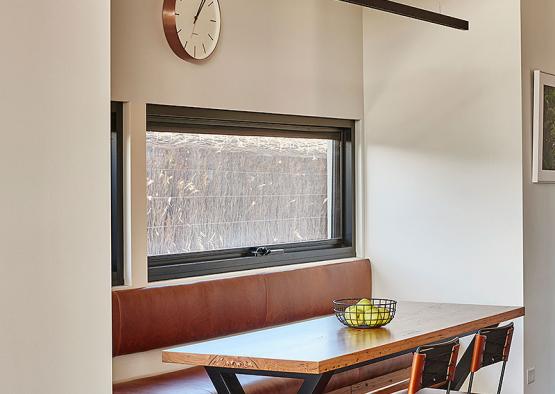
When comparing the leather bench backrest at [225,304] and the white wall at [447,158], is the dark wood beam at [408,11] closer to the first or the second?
the white wall at [447,158]

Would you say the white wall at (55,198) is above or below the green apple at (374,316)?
above

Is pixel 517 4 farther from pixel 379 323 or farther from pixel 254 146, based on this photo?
pixel 379 323

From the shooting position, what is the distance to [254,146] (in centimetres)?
520

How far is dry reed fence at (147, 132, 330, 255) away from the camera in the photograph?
4590mm

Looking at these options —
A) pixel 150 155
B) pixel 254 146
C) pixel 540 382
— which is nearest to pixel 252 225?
pixel 254 146

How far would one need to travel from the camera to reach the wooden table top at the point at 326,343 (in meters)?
3.14

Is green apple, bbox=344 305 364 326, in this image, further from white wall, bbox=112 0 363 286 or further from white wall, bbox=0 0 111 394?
white wall, bbox=0 0 111 394

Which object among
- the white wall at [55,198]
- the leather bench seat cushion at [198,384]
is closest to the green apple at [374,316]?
the leather bench seat cushion at [198,384]

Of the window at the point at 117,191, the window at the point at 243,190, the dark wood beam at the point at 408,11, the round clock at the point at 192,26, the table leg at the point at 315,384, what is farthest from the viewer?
the window at the point at 243,190

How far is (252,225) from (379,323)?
1597 mm

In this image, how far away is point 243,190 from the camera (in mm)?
5117

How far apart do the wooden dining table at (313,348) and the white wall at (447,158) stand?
1229mm

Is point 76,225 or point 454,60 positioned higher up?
point 454,60

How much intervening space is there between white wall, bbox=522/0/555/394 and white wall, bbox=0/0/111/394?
391cm
